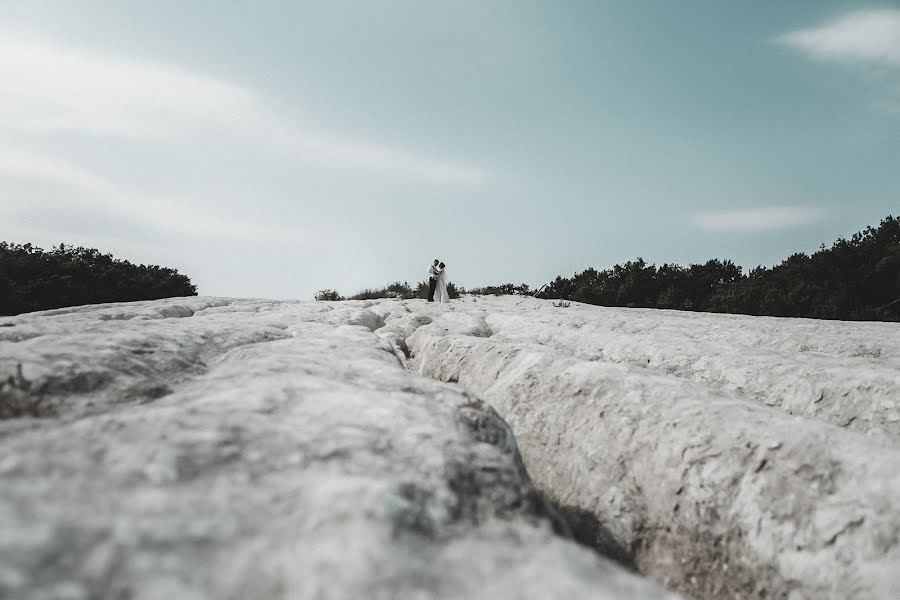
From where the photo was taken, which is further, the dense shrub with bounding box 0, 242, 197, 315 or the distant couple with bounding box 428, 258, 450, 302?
the distant couple with bounding box 428, 258, 450, 302

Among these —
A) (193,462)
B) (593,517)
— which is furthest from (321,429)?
(593,517)

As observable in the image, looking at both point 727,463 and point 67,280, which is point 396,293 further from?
point 727,463

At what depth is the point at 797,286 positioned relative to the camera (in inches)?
795

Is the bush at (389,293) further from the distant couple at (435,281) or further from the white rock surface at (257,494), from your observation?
the white rock surface at (257,494)

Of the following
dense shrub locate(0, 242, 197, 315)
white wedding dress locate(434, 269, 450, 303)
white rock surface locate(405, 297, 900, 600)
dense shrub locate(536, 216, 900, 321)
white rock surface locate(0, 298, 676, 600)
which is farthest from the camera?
white wedding dress locate(434, 269, 450, 303)

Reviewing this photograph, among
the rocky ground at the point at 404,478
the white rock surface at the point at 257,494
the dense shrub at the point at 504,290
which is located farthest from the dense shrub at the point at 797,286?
the white rock surface at the point at 257,494

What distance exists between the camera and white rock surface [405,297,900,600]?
2.03 meters

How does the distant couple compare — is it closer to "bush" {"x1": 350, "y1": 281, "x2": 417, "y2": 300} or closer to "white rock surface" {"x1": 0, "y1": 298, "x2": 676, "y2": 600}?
"bush" {"x1": 350, "y1": 281, "x2": 417, "y2": 300}

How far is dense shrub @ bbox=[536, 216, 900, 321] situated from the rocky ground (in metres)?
18.6

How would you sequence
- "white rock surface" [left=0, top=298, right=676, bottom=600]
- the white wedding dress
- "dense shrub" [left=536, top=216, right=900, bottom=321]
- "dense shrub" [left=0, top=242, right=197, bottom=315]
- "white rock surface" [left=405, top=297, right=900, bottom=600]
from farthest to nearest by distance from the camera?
the white wedding dress < "dense shrub" [left=536, top=216, right=900, bottom=321] < "dense shrub" [left=0, top=242, right=197, bottom=315] < "white rock surface" [left=405, top=297, right=900, bottom=600] < "white rock surface" [left=0, top=298, right=676, bottom=600]

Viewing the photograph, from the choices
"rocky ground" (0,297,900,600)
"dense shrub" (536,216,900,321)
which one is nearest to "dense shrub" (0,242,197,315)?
"rocky ground" (0,297,900,600)

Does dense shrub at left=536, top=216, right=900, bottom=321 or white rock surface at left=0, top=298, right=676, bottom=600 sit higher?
dense shrub at left=536, top=216, right=900, bottom=321

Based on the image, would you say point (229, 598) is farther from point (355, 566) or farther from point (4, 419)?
point (4, 419)

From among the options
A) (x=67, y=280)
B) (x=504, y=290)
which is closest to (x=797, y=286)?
(x=504, y=290)
